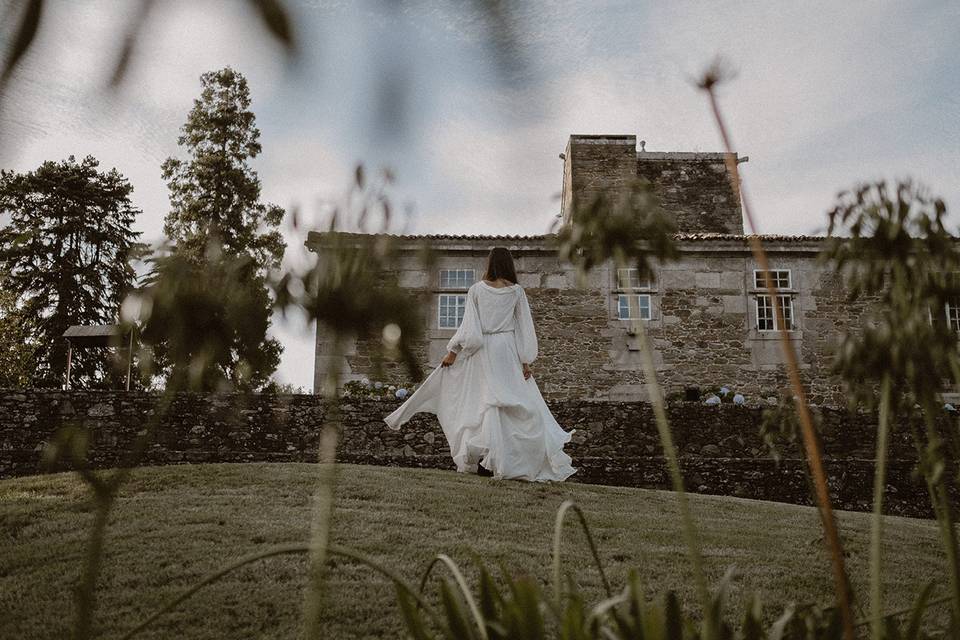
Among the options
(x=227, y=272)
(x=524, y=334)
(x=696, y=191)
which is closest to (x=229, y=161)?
(x=227, y=272)

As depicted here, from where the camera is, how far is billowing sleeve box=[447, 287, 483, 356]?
8.42 m

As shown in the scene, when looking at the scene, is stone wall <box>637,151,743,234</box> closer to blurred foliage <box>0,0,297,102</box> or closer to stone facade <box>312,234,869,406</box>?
stone facade <box>312,234,869,406</box>

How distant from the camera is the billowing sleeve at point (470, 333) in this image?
842cm

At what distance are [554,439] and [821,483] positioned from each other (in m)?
7.05

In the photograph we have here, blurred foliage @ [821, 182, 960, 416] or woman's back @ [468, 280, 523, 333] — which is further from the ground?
woman's back @ [468, 280, 523, 333]

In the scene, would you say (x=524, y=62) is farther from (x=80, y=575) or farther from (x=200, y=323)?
(x=80, y=575)

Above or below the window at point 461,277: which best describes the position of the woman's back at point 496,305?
below

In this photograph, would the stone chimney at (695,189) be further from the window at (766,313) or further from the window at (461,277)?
the window at (461,277)

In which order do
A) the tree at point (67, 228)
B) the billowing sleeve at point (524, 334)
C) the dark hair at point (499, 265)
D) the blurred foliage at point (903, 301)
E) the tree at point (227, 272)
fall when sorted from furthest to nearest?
the billowing sleeve at point (524, 334) → the dark hair at point (499, 265) → the blurred foliage at point (903, 301) → the tree at point (227, 272) → the tree at point (67, 228)

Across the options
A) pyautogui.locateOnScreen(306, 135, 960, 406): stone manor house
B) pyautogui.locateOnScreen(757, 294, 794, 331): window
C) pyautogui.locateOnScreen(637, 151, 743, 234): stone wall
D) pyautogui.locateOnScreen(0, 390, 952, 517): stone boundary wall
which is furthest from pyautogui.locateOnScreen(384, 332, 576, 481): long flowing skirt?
pyautogui.locateOnScreen(637, 151, 743, 234): stone wall

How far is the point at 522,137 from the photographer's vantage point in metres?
0.77

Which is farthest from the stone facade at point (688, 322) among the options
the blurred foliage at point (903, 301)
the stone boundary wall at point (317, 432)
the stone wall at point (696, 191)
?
the blurred foliage at point (903, 301)

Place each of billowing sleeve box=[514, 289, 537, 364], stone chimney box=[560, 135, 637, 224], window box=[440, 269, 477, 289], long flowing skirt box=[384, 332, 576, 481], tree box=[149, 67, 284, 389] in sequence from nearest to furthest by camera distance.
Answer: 1. tree box=[149, 67, 284, 389]
2. long flowing skirt box=[384, 332, 576, 481]
3. billowing sleeve box=[514, 289, 537, 364]
4. window box=[440, 269, 477, 289]
5. stone chimney box=[560, 135, 637, 224]

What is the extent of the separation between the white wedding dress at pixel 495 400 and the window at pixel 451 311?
860 centimetres
